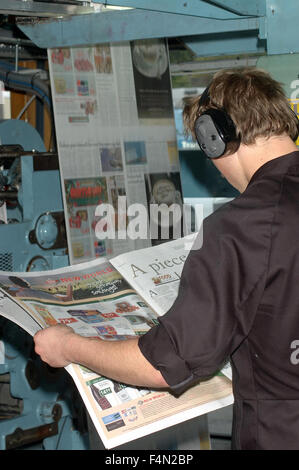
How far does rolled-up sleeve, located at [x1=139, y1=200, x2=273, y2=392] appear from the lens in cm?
121

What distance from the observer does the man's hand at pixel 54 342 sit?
146cm

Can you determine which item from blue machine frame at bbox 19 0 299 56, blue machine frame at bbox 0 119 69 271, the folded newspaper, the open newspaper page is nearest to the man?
the folded newspaper

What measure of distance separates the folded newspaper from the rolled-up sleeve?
0.29 metres

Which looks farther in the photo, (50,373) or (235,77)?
(50,373)

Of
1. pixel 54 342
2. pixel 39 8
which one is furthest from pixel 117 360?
pixel 39 8

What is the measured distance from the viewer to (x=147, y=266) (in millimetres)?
1745

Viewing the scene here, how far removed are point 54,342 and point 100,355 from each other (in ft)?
0.46

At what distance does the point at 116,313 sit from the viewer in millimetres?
1694

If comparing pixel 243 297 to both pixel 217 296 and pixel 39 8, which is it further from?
pixel 39 8

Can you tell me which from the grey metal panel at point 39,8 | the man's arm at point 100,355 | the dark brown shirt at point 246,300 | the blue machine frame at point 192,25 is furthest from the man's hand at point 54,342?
the grey metal panel at point 39,8

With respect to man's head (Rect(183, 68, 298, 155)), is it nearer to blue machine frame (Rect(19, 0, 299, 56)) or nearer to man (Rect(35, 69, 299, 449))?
man (Rect(35, 69, 299, 449))

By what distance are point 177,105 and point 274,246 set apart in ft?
15.9
